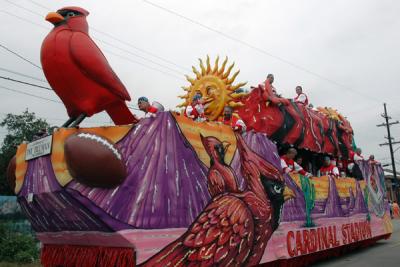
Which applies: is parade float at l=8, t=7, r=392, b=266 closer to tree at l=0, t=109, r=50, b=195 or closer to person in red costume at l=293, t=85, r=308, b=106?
person in red costume at l=293, t=85, r=308, b=106

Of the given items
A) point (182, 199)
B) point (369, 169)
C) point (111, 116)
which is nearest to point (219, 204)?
point (182, 199)

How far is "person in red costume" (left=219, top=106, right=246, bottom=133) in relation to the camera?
6992 millimetres

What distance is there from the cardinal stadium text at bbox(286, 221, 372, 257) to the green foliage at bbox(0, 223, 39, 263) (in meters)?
6.74

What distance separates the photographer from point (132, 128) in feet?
17.2

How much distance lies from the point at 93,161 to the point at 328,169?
7.28 metres

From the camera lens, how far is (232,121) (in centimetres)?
742

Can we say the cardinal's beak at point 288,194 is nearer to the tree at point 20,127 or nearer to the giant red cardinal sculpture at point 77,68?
the giant red cardinal sculpture at point 77,68

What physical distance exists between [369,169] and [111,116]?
9.41 m

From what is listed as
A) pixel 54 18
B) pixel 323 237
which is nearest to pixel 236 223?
pixel 323 237

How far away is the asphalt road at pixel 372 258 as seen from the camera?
9273 millimetres

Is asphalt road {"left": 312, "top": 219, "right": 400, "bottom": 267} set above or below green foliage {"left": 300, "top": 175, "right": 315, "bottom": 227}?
below

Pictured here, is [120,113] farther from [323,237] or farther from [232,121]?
[323,237]

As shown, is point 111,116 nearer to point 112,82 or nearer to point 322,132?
point 112,82

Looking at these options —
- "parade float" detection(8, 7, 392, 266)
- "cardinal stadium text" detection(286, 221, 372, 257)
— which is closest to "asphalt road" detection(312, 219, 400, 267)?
"cardinal stadium text" detection(286, 221, 372, 257)
